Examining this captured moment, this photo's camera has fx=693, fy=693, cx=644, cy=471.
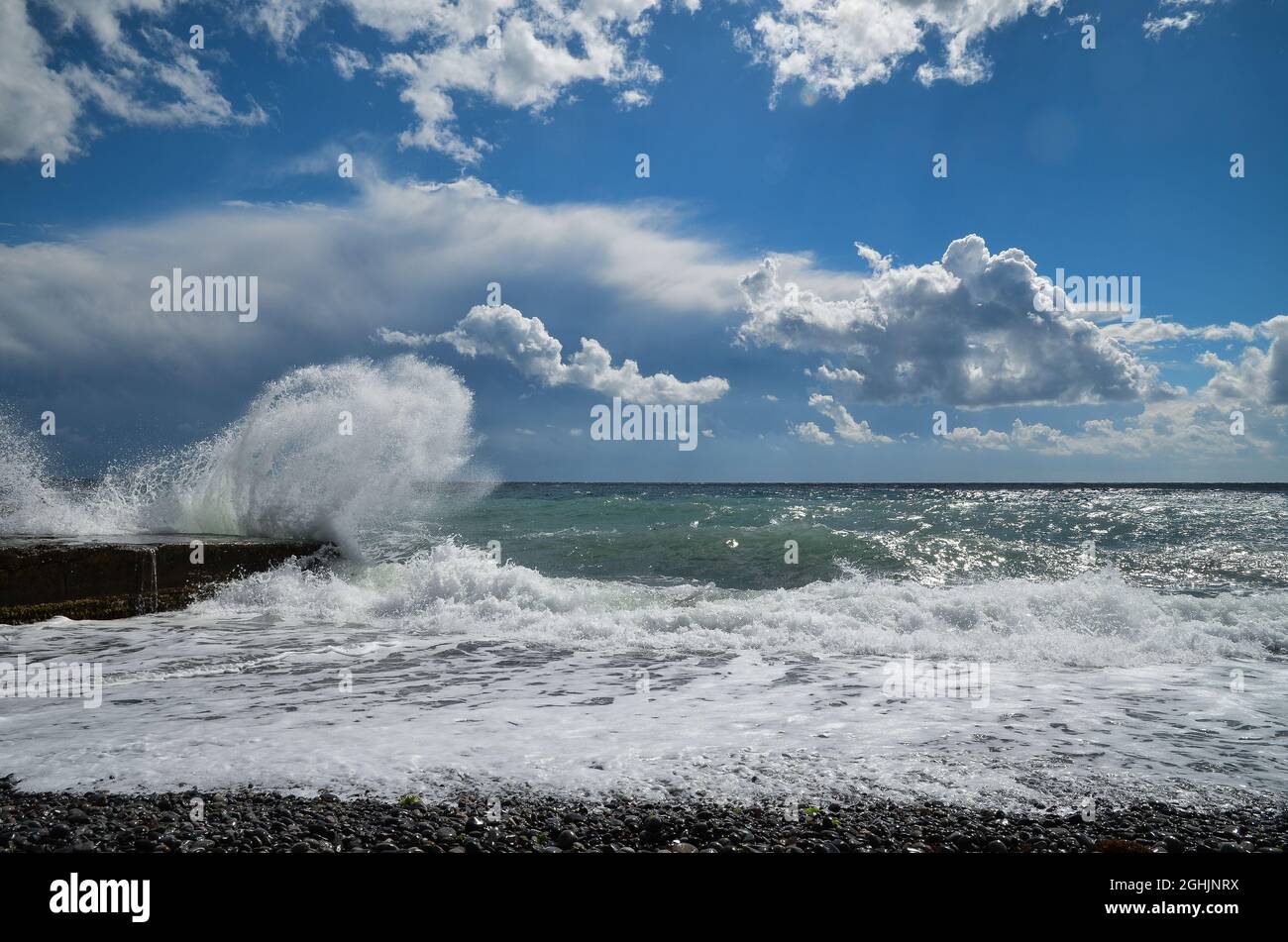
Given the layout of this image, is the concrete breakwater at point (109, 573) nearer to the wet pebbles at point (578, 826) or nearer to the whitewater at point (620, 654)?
the whitewater at point (620, 654)

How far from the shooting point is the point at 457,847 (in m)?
3.34

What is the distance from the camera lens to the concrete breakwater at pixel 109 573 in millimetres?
9133

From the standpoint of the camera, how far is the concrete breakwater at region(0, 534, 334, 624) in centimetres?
913

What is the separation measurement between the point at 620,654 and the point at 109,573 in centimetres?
732

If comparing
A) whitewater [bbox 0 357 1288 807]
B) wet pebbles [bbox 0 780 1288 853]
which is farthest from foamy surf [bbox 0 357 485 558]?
wet pebbles [bbox 0 780 1288 853]

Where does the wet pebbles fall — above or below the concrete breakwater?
below

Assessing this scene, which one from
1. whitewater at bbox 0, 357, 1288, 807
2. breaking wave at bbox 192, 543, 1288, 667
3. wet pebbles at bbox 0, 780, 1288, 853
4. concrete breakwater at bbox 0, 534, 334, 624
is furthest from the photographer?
concrete breakwater at bbox 0, 534, 334, 624

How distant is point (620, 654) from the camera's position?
8.30 meters

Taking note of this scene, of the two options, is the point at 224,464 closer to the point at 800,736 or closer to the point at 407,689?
the point at 407,689

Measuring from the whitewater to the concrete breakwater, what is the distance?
32 cm

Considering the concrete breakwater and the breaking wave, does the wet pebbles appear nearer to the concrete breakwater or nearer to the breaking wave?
the breaking wave

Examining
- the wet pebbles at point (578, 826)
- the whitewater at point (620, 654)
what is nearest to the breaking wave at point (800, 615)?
the whitewater at point (620, 654)
